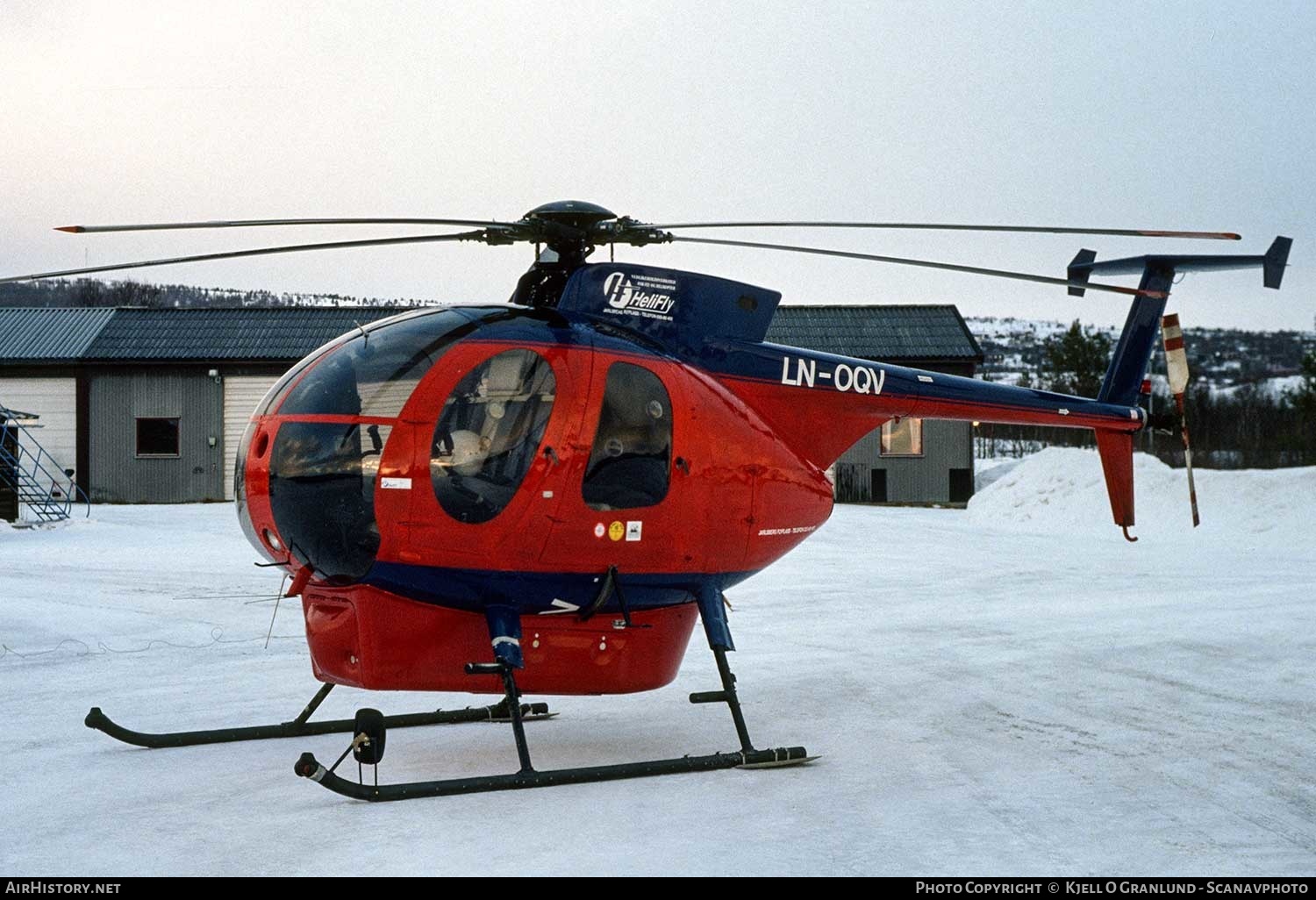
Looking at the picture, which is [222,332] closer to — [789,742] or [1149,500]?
[1149,500]

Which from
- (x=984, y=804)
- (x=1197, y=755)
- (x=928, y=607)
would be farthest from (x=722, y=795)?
(x=928, y=607)

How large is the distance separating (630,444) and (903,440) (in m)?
23.9

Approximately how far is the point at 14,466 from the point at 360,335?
18.8m

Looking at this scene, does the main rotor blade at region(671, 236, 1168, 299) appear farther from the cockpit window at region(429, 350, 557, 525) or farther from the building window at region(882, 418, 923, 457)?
the building window at region(882, 418, 923, 457)

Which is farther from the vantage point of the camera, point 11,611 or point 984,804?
→ point 11,611

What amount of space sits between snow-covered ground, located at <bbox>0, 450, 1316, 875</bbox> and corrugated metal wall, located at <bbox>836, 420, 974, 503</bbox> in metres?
14.1

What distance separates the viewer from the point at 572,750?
6.84m

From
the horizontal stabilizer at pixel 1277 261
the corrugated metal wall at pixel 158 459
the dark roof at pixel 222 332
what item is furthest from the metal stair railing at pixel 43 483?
the horizontal stabilizer at pixel 1277 261

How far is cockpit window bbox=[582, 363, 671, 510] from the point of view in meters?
6.26

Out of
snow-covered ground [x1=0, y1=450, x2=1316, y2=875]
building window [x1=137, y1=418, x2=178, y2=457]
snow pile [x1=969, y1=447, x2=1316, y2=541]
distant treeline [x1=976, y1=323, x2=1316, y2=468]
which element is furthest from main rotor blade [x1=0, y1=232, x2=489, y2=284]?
distant treeline [x1=976, y1=323, x2=1316, y2=468]

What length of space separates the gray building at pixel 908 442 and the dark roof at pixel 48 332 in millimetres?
17366

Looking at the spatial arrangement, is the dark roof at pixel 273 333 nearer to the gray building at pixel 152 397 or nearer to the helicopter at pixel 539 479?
the gray building at pixel 152 397

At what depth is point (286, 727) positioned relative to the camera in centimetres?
692
